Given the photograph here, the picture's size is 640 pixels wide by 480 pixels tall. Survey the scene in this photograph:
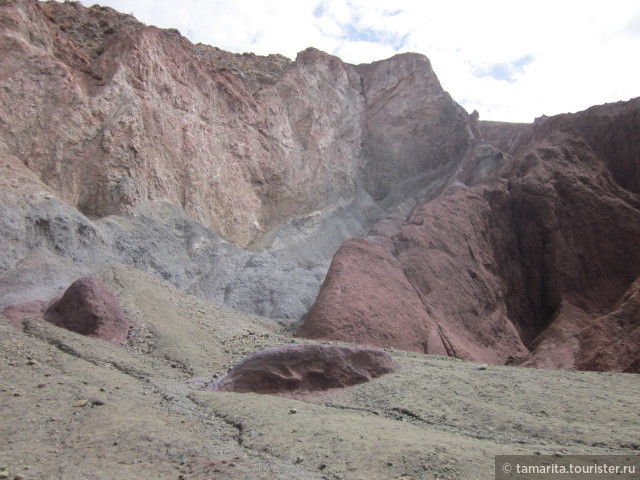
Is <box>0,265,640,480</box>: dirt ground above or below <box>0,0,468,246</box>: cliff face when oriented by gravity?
below

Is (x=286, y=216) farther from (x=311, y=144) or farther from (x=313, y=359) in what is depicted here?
(x=313, y=359)

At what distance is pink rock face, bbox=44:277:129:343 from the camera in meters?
11.1

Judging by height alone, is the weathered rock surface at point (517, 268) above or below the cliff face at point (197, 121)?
below

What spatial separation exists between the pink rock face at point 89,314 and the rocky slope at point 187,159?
46.5 inches

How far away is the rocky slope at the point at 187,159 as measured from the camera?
630 inches

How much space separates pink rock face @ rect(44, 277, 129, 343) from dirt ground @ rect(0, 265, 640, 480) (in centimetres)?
41

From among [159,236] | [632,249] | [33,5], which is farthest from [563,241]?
[33,5]

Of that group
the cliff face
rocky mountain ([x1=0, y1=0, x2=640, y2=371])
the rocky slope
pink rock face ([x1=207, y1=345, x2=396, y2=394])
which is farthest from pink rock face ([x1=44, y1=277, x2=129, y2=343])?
the cliff face

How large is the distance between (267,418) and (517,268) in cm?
1636

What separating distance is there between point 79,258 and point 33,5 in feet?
36.2

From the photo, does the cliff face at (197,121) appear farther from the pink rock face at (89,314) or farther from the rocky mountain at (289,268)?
the pink rock face at (89,314)

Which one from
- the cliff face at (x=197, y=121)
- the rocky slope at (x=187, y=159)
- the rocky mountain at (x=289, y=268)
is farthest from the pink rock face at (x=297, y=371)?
the cliff face at (x=197, y=121)

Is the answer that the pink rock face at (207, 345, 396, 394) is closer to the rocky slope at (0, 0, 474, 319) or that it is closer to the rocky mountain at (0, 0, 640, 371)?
the rocky mountain at (0, 0, 640, 371)

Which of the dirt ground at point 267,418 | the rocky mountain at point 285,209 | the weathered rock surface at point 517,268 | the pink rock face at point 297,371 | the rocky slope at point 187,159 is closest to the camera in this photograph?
the dirt ground at point 267,418
